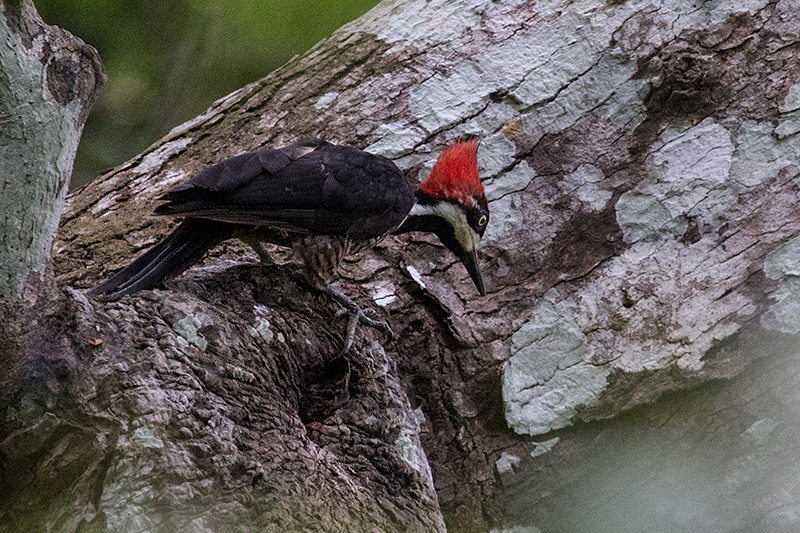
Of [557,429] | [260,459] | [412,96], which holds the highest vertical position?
[412,96]

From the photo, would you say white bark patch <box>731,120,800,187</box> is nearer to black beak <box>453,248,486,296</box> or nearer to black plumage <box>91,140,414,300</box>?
black beak <box>453,248,486,296</box>

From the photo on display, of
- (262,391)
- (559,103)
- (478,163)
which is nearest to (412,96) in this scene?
(478,163)

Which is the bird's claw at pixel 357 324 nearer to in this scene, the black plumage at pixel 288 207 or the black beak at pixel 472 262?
the black plumage at pixel 288 207

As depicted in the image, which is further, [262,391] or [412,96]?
[412,96]

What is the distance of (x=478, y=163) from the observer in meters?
3.06

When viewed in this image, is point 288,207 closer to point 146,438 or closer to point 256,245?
point 256,245

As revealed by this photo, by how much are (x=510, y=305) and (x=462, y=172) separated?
0.57 m

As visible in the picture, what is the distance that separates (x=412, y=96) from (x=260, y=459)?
1650mm

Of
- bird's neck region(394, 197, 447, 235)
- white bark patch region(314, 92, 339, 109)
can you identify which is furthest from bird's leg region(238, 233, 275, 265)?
white bark patch region(314, 92, 339, 109)

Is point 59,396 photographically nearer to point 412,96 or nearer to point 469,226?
point 469,226

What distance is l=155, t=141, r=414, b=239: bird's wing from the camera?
2527 mm

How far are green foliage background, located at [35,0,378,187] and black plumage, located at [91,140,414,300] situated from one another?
1.14m

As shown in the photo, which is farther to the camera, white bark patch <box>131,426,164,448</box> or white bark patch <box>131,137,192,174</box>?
white bark patch <box>131,137,192,174</box>

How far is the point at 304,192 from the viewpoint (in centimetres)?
274
